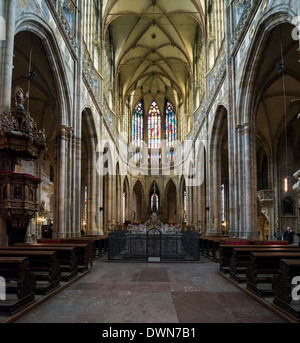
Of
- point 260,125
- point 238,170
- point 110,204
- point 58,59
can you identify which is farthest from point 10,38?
point 110,204

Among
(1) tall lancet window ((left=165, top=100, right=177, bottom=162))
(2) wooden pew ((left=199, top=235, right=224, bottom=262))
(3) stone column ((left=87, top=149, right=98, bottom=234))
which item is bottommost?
(2) wooden pew ((left=199, top=235, right=224, bottom=262))

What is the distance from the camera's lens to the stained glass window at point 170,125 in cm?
4634

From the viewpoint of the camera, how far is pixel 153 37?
108 feet

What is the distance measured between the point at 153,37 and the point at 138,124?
1596 centimetres

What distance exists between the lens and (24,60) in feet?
51.9

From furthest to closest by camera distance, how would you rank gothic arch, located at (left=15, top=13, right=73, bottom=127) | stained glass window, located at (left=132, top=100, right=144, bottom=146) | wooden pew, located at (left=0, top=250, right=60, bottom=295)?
stained glass window, located at (left=132, top=100, right=144, bottom=146), gothic arch, located at (left=15, top=13, right=73, bottom=127), wooden pew, located at (left=0, top=250, right=60, bottom=295)

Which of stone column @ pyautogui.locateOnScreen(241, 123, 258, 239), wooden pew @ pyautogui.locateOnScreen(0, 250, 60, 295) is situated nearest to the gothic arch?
wooden pew @ pyautogui.locateOnScreen(0, 250, 60, 295)

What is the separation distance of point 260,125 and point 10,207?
19035 mm

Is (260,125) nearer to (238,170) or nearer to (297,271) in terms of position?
(238,170)

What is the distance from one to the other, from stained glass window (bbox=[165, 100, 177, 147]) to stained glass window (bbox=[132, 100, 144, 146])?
363 cm

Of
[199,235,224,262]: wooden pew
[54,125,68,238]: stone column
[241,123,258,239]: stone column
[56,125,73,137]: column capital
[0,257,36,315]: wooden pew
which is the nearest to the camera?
[0,257,36,315]: wooden pew

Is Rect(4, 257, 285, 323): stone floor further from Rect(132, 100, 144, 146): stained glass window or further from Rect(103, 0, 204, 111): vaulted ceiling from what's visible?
Rect(132, 100, 144, 146): stained glass window

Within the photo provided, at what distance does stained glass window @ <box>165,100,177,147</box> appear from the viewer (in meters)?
46.3

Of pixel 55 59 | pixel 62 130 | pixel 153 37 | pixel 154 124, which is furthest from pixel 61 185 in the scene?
pixel 154 124
